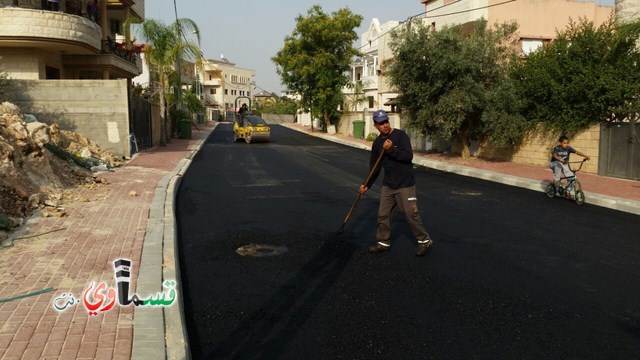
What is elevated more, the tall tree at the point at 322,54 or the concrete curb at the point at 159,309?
the tall tree at the point at 322,54

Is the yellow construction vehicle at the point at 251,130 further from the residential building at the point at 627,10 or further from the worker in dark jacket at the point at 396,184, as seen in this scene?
the worker in dark jacket at the point at 396,184

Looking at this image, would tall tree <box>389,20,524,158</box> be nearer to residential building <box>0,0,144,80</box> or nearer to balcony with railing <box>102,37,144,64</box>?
residential building <box>0,0,144,80</box>

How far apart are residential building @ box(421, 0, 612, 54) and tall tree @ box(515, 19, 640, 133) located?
12.3m

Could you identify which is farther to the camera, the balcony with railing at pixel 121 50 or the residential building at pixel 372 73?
the residential building at pixel 372 73

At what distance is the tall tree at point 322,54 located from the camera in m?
40.9

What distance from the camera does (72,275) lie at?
5.30 metres

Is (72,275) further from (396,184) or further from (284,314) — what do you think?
(396,184)

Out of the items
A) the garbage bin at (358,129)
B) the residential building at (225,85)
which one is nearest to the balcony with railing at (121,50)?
the garbage bin at (358,129)

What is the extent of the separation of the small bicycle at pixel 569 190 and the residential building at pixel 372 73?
97.4ft

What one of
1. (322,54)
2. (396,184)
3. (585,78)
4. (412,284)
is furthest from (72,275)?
(322,54)

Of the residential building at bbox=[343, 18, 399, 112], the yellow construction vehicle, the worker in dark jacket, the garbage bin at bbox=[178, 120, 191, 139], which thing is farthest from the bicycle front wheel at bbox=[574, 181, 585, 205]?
the residential building at bbox=[343, 18, 399, 112]

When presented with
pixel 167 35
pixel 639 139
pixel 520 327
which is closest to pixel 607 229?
pixel 520 327

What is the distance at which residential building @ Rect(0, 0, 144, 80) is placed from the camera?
17.7 meters

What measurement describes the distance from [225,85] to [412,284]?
101457 millimetres
